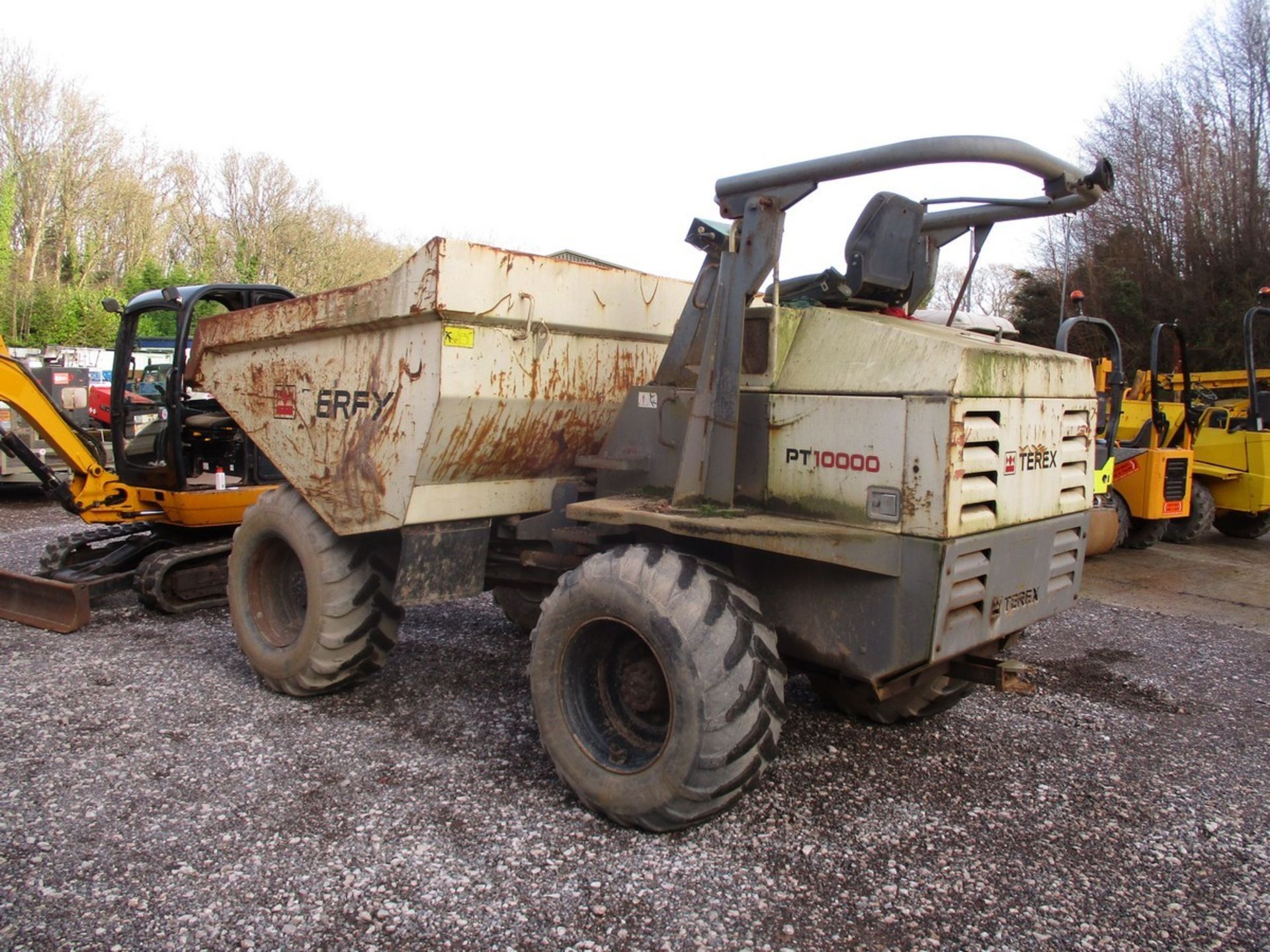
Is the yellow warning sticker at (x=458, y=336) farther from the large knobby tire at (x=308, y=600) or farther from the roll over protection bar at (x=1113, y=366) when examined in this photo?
the roll over protection bar at (x=1113, y=366)

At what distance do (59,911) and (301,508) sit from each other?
2.20m

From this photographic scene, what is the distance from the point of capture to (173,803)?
3.65m

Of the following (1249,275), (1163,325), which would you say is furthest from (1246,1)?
(1163,325)

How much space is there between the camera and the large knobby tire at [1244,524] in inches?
428

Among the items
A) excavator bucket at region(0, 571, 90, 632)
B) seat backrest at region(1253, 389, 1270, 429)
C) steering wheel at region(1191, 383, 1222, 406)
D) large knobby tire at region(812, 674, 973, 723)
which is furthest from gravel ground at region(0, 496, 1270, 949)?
steering wheel at region(1191, 383, 1222, 406)

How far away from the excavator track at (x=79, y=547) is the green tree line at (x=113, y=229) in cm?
2208

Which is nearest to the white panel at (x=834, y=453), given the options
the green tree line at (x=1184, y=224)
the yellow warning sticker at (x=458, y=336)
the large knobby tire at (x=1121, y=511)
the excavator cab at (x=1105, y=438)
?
the yellow warning sticker at (x=458, y=336)

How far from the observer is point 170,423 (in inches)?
265

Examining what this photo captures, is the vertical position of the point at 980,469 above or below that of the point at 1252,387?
below

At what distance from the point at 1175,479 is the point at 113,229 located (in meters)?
31.7

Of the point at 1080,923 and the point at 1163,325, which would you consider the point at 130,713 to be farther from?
the point at 1163,325

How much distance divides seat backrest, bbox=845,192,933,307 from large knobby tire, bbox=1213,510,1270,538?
9.05 metres

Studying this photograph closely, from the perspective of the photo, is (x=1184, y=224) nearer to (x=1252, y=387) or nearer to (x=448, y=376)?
(x=1252, y=387)

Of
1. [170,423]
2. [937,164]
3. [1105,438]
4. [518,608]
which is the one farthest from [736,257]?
[1105,438]
